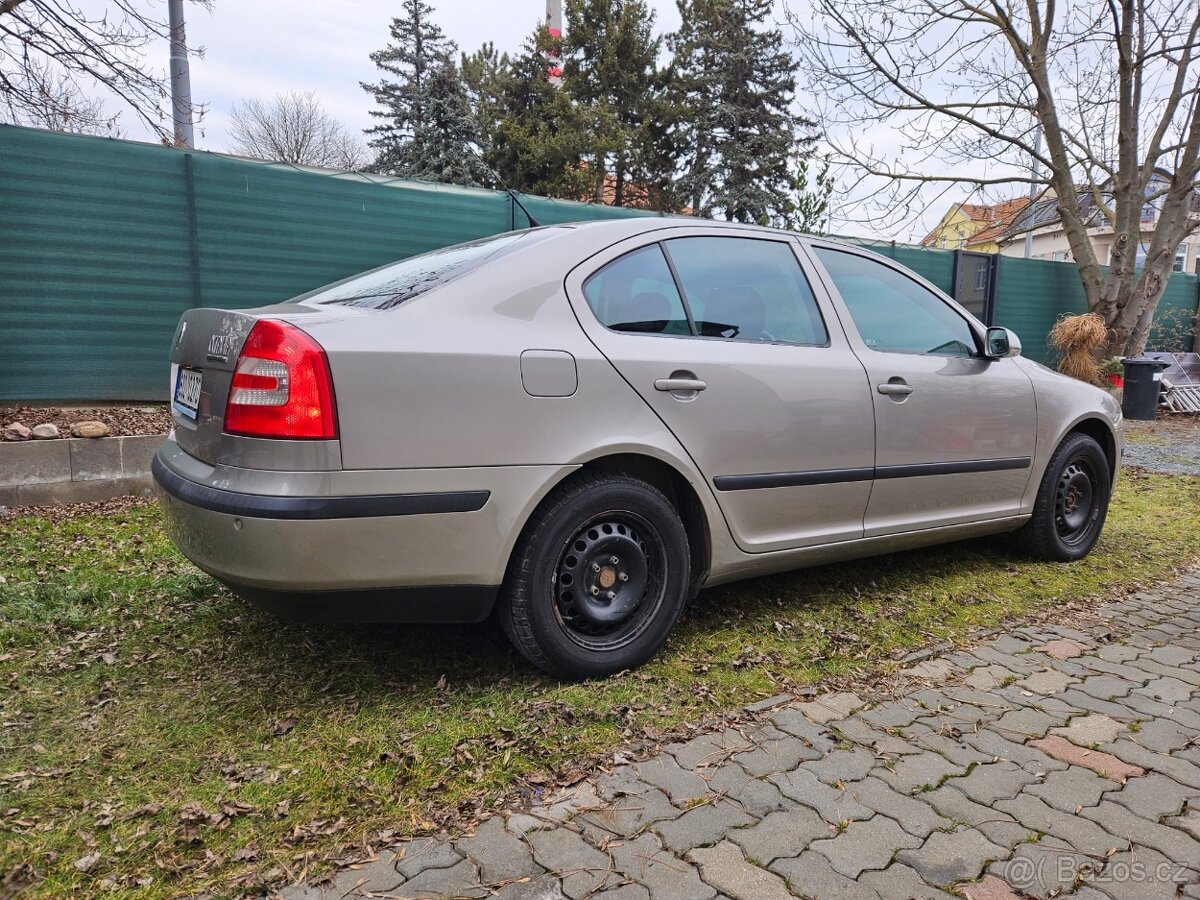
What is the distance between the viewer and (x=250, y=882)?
1.74 meters

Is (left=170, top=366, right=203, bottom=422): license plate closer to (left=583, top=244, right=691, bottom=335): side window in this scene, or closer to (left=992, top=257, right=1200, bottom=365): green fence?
(left=583, top=244, right=691, bottom=335): side window

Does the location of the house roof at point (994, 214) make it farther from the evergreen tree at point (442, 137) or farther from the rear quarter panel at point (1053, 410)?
the evergreen tree at point (442, 137)

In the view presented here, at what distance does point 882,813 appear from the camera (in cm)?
208

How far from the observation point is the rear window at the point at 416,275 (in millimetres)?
2645

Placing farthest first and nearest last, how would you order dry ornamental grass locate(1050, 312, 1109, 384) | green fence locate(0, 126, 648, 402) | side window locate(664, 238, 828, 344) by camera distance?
1. dry ornamental grass locate(1050, 312, 1109, 384)
2. green fence locate(0, 126, 648, 402)
3. side window locate(664, 238, 828, 344)

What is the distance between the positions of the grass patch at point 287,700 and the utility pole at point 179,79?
17.3 feet

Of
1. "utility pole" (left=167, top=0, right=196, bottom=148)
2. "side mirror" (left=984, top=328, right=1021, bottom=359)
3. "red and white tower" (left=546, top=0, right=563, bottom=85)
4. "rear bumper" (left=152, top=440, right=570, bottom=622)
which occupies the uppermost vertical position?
"red and white tower" (left=546, top=0, right=563, bottom=85)

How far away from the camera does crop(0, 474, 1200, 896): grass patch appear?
74.6 inches

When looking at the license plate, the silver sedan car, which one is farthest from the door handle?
the license plate

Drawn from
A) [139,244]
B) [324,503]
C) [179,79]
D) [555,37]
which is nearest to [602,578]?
[324,503]

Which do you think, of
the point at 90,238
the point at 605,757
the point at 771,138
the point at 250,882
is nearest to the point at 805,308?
the point at 605,757

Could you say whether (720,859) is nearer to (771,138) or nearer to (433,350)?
(433,350)

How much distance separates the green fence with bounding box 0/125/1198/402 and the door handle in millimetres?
4693

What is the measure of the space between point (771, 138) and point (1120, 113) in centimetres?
1603
